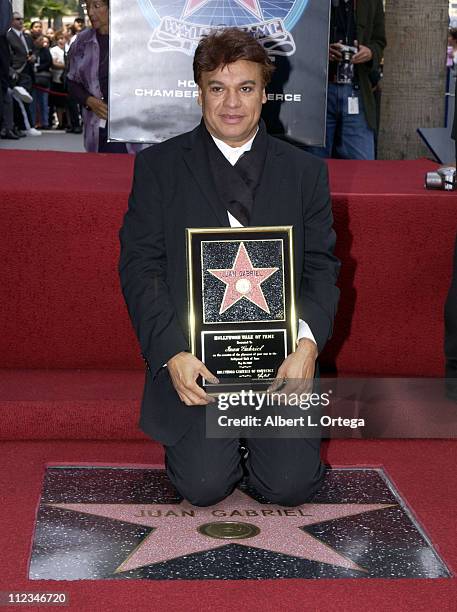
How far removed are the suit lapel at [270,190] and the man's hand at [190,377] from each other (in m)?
0.41

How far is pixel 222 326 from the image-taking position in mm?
2586

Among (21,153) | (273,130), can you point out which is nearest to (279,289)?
(273,130)

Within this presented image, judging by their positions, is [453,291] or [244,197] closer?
[244,197]

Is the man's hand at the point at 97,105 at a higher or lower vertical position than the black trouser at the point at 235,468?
higher

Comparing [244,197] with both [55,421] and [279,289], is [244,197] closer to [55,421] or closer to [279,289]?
[279,289]

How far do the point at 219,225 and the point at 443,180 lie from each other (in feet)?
4.43

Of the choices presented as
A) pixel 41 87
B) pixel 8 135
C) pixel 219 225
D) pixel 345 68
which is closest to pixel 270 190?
pixel 219 225

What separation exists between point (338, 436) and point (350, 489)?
0.47 metres

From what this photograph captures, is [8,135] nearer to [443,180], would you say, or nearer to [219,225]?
[443,180]

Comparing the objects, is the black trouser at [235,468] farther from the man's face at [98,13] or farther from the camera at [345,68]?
the man's face at [98,13]

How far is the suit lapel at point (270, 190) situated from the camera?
2717 mm

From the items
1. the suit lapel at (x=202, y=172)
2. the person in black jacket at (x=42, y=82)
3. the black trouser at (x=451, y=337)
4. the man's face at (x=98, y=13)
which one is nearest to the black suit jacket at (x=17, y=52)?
the person in black jacket at (x=42, y=82)

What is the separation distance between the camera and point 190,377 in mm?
2557

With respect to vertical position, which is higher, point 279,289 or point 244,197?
point 244,197
